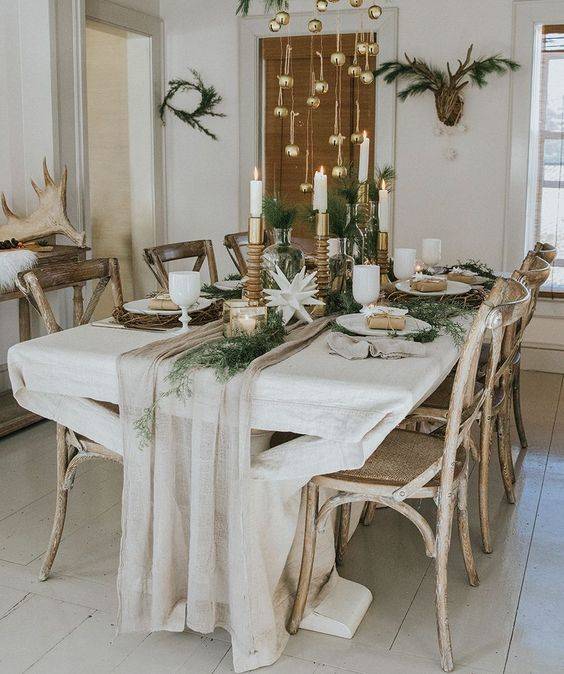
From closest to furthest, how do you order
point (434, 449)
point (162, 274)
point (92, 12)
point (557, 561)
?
1. point (434, 449)
2. point (557, 561)
3. point (162, 274)
4. point (92, 12)

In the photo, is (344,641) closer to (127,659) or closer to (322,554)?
(322,554)

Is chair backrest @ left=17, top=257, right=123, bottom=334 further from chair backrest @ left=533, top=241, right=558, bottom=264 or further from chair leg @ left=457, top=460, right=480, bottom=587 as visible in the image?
chair backrest @ left=533, top=241, right=558, bottom=264

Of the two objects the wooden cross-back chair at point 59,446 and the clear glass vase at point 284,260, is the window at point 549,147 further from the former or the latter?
the wooden cross-back chair at point 59,446

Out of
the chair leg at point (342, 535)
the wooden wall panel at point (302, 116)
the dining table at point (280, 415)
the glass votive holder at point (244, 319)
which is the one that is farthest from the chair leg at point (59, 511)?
the wooden wall panel at point (302, 116)

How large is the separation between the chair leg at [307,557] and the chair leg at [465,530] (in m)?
0.44

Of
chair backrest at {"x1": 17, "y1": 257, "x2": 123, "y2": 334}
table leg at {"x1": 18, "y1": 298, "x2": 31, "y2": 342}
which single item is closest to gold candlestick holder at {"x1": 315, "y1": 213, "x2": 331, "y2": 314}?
chair backrest at {"x1": 17, "y1": 257, "x2": 123, "y2": 334}

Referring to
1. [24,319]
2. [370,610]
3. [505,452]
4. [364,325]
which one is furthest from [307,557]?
[24,319]

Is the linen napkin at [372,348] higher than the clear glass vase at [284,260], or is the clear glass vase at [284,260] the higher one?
the clear glass vase at [284,260]

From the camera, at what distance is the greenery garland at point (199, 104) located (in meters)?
6.00

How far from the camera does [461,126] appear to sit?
17.9 feet

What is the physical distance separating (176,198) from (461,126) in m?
2.14

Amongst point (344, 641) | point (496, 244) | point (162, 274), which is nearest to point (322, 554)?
point (344, 641)

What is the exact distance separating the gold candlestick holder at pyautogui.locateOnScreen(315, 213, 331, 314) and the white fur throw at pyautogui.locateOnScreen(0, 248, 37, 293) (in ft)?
5.44

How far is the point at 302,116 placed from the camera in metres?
5.86
